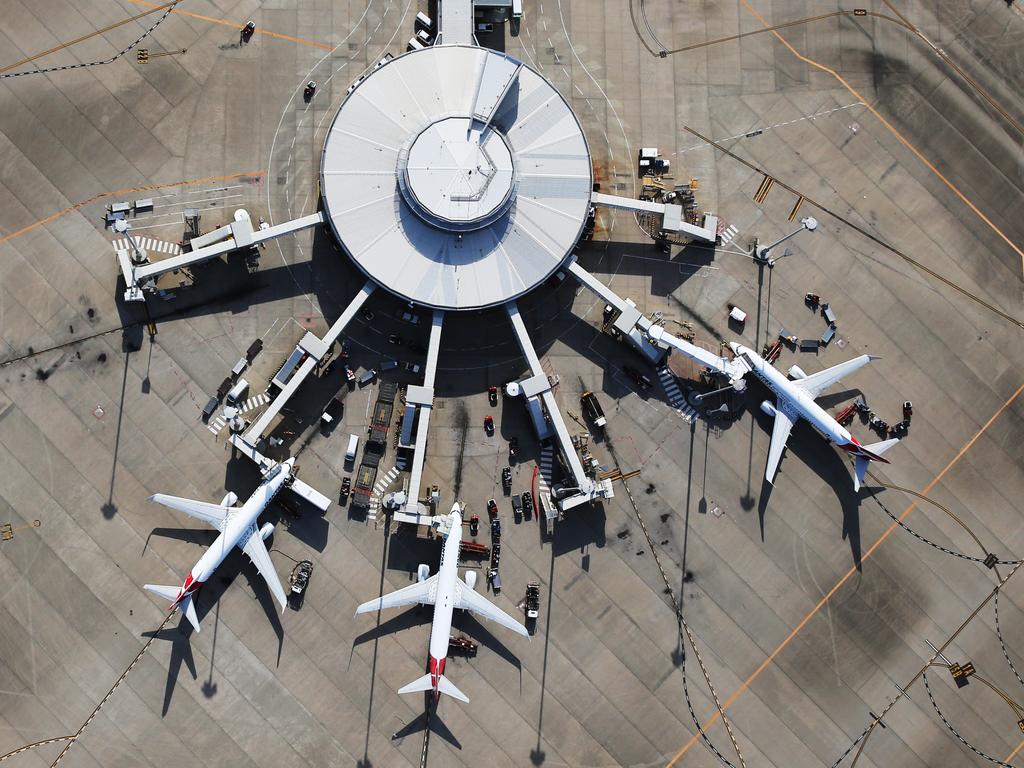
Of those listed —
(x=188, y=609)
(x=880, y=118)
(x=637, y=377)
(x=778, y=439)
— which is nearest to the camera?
(x=188, y=609)

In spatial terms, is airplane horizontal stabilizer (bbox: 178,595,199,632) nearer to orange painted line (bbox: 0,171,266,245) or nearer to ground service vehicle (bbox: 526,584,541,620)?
ground service vehicle (bbox: 526,584,541,620)

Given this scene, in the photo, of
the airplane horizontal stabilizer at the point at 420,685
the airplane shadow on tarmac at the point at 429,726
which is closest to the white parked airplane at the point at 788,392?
the airplane horizontal stabilizer at the point at 420,685

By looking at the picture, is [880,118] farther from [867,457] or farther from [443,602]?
[443,602]

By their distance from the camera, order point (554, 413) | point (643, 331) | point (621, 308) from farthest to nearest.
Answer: point (643, 331) → point (621, 308) → point (554, 413)

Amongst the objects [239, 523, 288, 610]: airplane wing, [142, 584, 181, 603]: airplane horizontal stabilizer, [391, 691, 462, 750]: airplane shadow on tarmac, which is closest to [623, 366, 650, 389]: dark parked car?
[391, 691, 462, 750]: airplane shadow on tarmac

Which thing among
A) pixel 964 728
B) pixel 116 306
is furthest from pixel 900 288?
pixel 116 306

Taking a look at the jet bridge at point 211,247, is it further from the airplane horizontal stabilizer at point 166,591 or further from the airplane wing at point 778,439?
the airplane wing at point 778,439

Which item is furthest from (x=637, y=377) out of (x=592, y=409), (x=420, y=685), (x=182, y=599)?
(x=182, y=599)
